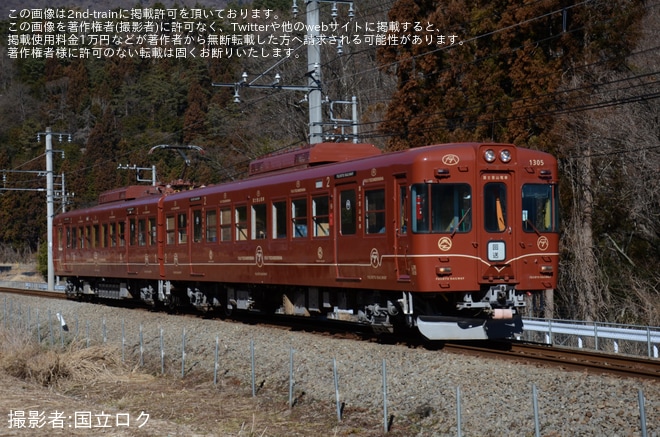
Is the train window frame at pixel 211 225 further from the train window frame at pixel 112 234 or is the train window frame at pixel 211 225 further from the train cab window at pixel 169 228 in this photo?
the train window frame at pixel 112 234

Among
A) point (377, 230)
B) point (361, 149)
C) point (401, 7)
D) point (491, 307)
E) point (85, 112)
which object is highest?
point (85, 112)

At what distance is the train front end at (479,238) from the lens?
581 inches

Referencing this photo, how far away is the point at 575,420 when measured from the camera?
9.63m

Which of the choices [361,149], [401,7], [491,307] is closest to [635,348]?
[491,307]

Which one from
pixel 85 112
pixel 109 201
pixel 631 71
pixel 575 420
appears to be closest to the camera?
pixel 575 420

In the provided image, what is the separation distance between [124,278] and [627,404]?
67.6 feet

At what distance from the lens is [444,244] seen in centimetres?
1479

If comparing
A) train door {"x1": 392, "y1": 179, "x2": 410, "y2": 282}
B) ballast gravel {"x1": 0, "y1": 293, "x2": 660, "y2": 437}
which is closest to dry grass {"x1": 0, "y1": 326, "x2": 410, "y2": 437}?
ballast gravel {"x1": 0, "y1": 293, "x2": 660, "y2": 437}

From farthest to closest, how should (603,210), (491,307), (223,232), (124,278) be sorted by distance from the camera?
(124,278) → (603,210) → (223,232) → (491,307)

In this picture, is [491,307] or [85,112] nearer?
[491,307]

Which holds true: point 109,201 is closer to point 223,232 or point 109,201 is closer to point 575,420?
point 223,232

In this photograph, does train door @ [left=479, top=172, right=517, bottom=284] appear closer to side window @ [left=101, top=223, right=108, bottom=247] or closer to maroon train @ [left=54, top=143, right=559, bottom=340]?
maroon train @ [left=54, top=143, right=559, bottom=340]

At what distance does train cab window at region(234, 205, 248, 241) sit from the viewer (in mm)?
20453

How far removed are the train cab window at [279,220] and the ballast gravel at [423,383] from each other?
1914 mm
